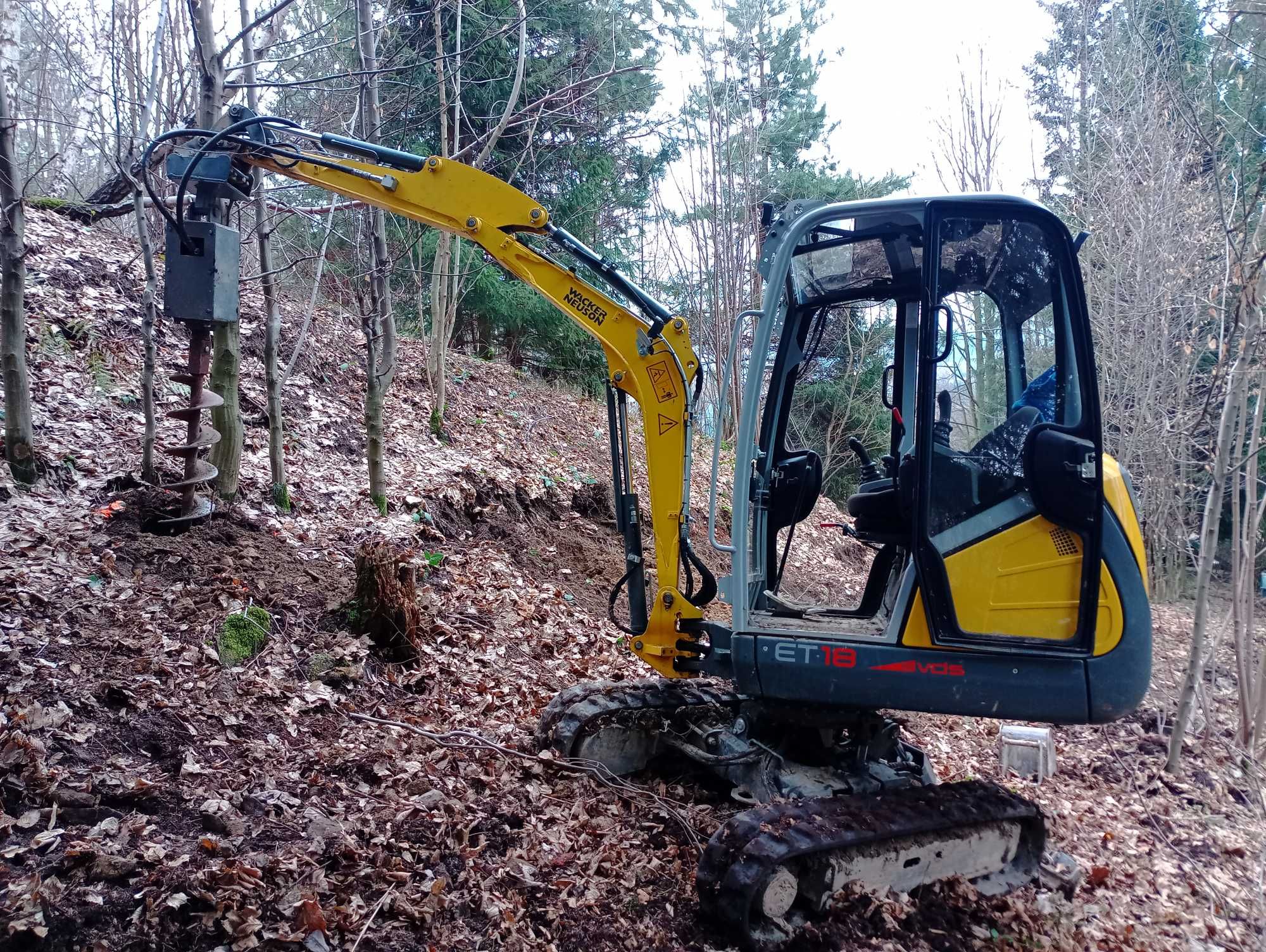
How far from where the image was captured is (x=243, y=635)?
4578 millimetres

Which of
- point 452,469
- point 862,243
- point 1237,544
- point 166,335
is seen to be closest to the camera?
point 862,243

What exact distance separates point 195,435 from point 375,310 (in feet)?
5.83

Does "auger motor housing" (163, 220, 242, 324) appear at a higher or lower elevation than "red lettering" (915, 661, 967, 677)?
higher

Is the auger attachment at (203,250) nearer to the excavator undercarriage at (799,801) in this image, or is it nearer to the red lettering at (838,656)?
the excavator undercarriage at (799,801)

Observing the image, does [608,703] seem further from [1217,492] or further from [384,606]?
[1217,492]

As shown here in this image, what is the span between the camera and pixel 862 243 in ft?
13.3

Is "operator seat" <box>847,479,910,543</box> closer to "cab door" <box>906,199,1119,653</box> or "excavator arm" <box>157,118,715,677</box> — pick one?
"cab door" <box>906,199,1119,653</box>

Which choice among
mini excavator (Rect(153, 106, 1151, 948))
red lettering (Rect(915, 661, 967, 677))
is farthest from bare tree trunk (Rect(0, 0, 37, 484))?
red lettering (Rect(915, 661, 967, 677))

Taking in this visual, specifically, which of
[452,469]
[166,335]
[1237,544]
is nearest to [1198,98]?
[1237,544]

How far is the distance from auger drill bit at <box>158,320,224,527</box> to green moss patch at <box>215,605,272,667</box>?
32.5 inches

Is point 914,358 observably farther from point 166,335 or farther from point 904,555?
point 166,335

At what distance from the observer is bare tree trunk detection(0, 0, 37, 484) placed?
14.9 ft

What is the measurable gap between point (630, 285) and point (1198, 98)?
988cm

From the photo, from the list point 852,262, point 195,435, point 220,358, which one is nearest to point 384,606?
point 195,435
